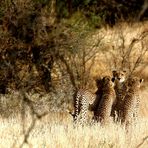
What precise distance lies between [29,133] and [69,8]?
39.1ft

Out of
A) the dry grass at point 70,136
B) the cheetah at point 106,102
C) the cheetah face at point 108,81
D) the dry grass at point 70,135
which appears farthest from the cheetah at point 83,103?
the dry grass at point 70,136

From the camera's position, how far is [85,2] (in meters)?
21.7

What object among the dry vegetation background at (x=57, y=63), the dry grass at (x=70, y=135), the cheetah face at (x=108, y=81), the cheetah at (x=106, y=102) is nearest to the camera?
the dry grass at (x=70, y=135)

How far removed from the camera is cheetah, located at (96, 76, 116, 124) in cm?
1199

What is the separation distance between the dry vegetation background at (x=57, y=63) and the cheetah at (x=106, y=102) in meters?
0.57

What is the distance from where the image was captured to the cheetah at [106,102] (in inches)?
472

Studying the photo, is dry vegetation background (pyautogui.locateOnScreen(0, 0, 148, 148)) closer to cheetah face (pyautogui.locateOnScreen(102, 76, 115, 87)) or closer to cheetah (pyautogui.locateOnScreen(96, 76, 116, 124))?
cheetah (pyautogui.locateOnScreen(96, 76, 116, 124))

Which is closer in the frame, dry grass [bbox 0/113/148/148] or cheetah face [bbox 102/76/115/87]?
dry grass [bbox 0/113/148/148]

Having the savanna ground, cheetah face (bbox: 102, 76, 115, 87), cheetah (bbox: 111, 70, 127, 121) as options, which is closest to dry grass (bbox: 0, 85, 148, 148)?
the savanna ground

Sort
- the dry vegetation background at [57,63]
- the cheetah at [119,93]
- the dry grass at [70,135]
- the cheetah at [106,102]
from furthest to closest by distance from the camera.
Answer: the cheetah at [119,93] < the cheetah at [106,102] < the dry vegetation background at [57,63] < the dry grass at [70,135]

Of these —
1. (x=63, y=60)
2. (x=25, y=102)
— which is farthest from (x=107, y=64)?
(x=25, y=102)

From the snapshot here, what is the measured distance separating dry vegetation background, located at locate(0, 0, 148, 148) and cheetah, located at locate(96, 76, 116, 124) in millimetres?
567

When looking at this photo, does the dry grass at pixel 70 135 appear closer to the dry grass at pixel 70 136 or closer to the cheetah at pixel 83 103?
the dry grass at pixel 70 136

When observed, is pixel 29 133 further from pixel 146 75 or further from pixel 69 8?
pixel 69 8
